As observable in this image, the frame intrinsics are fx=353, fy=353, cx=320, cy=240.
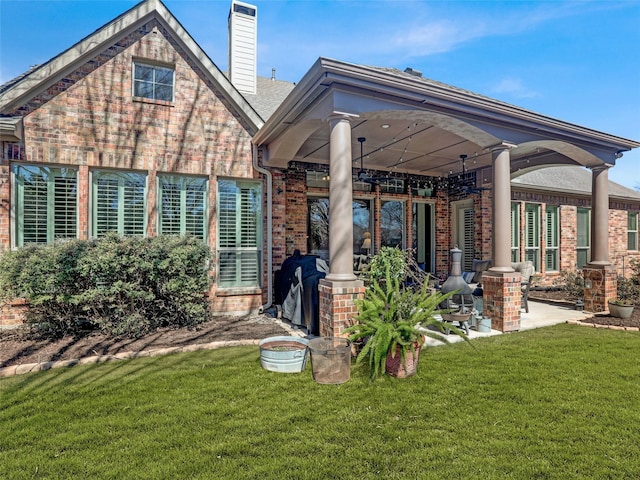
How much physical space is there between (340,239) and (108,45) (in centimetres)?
548

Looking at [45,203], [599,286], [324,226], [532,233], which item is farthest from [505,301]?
[45,203]

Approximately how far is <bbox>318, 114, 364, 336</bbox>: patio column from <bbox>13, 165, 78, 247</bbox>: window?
4.55m

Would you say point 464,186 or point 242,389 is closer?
point 242,389

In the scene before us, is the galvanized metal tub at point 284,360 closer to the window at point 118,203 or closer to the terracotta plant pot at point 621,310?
the window at point 118,203

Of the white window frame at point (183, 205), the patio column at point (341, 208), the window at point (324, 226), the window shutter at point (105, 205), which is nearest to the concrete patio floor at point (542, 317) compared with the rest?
the patio column at point (341, 208)

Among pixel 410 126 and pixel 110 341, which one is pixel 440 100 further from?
pixel 110 341

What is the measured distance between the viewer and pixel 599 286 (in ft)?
23.2

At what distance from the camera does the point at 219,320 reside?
6.51 metres

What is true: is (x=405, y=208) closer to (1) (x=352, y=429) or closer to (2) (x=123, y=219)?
(2) (x=123, y=219)

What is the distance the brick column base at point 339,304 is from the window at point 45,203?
15.2 feet

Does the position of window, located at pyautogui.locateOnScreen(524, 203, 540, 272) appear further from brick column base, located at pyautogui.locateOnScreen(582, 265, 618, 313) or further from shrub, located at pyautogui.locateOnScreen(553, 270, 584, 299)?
brick column base, located at pyautogui.locateOnScreen(582, 265, 618, 313)

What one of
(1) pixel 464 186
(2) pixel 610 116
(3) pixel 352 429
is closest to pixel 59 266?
(3) pixel 352 429

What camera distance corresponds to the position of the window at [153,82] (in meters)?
6.45

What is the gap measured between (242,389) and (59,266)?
3384 millimetres
